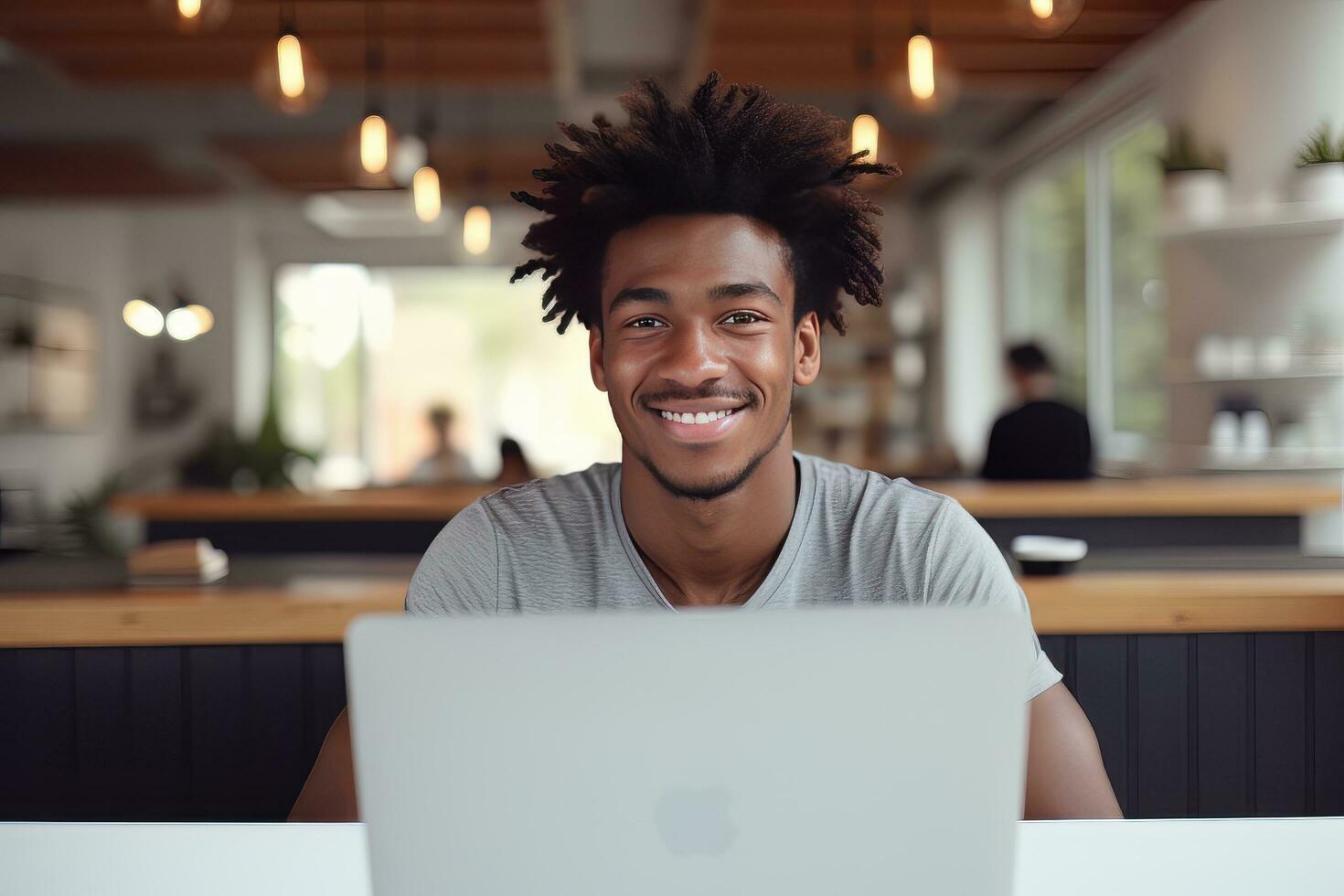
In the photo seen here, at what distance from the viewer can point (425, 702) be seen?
23.9 inches

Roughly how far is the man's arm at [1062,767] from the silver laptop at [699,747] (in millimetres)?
613

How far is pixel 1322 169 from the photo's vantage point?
148 inches

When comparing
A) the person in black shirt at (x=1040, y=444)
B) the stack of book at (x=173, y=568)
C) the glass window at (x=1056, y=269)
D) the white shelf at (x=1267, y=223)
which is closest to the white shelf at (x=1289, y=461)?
the person in black shirt at (x=1040, y=444)

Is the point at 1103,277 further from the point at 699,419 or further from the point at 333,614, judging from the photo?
the point at 699,419

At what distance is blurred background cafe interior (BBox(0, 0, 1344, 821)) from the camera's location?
1.82m

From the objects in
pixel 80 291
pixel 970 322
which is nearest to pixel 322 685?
pixel 970 322

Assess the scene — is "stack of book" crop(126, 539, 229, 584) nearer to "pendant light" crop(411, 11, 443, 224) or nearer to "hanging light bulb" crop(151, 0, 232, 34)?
"hanging light bulb" crop(151, 0, 232, 34)

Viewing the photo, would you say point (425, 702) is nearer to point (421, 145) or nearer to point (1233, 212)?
point (1233, 212)

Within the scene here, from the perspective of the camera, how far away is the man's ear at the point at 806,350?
4.40 ft

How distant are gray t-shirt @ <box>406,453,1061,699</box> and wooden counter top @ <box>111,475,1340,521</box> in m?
2.25

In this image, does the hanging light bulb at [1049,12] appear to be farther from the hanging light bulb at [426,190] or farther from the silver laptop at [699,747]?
the silver laptop at [699,747]

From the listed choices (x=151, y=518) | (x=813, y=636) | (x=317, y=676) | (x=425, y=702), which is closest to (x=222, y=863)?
(x=425, y=702)

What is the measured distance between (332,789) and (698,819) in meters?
0.73

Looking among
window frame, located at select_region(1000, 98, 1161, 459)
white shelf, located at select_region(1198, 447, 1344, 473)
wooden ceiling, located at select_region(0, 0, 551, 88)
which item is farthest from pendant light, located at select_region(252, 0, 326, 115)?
window frame, located at select_region(1000, 98, 1161, 459)
